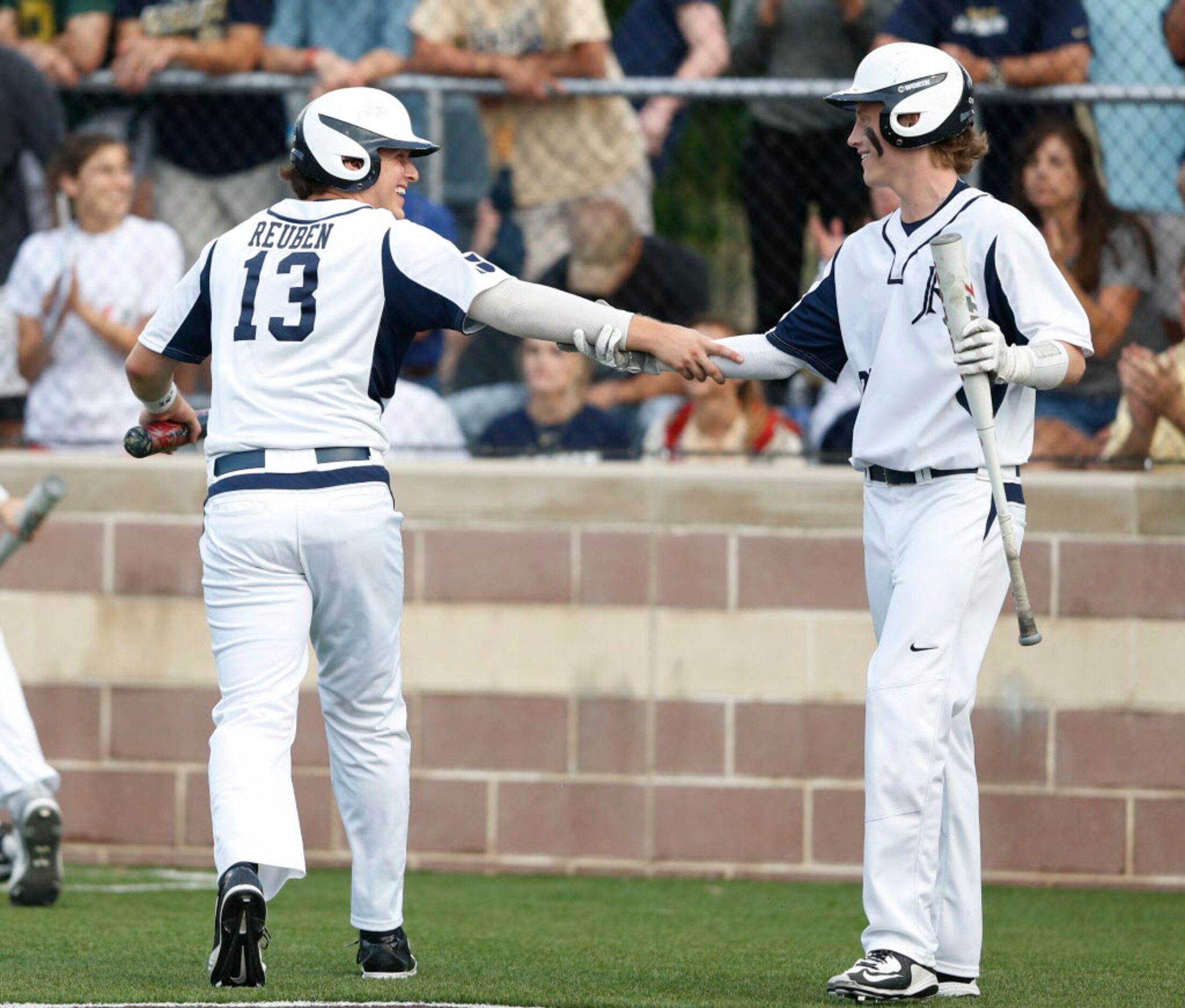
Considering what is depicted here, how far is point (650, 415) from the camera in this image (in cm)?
844

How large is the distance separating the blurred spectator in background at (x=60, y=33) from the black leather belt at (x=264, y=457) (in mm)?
4485

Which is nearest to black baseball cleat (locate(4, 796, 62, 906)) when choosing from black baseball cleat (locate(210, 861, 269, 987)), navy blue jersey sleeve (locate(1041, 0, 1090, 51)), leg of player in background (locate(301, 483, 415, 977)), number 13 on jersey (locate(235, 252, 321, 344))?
leg of player in background (locate(301, 483, 415, 977))

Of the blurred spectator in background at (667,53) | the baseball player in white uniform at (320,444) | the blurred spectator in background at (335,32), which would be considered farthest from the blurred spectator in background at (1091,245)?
the baseball player in white uniform at (320,444)

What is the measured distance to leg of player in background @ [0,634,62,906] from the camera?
6.62 metres

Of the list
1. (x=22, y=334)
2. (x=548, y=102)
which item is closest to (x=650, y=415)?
(x=548, y=102)

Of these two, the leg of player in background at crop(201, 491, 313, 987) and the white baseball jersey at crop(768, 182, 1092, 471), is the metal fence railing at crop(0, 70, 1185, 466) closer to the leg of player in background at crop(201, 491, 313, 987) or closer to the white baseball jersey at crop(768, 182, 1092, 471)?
the white baseball jersey at crop(768, 182, 1092, 471)

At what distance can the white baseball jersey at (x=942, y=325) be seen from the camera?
4832 mm

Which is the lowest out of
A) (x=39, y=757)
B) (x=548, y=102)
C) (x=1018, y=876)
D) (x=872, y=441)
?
(x=1018, y=876)

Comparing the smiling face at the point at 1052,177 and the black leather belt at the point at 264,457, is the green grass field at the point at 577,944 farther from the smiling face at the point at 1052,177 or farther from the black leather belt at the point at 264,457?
the smiling face at the point at 1052,177

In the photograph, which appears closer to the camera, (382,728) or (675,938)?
(382,728)

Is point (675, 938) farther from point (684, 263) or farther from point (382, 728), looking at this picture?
point (684, 263)

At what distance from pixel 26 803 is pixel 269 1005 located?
7.97 feet

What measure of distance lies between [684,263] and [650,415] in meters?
0.67

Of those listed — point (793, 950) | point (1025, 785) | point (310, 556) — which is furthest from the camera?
point (1025, 785)
